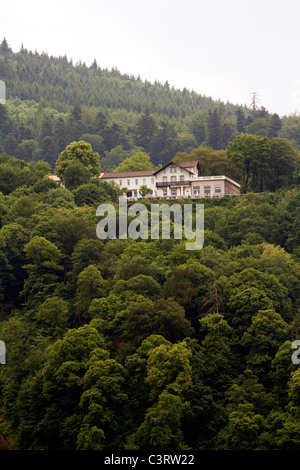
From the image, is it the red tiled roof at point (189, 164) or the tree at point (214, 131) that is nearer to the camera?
the red tiled roof at point (189, 164)

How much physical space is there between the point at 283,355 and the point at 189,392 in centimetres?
683

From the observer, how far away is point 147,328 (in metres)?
44.7

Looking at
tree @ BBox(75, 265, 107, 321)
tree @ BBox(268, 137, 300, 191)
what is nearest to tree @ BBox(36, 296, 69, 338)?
tree @ BBox(75, 265, 107, 321)

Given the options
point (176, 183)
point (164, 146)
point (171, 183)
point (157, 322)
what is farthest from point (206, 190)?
point (164, 146)

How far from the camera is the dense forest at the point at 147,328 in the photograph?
38.8m

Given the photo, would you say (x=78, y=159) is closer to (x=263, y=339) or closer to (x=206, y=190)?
(x=206, y=190)

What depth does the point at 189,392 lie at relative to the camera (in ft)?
134

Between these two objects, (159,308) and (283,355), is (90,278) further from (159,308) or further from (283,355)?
(283,355)

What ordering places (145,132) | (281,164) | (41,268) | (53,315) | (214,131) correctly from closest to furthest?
(53,315) → (41,268) → (281,164) → (214,131) → (145,132)

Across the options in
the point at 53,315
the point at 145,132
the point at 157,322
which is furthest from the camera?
the point at 145,132

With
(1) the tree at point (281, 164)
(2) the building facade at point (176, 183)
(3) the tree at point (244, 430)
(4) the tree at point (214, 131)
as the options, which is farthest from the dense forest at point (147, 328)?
(4) the tree at point (214, 131)

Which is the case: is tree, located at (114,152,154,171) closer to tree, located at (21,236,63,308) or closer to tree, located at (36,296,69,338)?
tree, located at (21,236,63,308)

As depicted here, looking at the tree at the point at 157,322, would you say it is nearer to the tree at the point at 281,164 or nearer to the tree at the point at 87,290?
the tree at the point at 87,290
